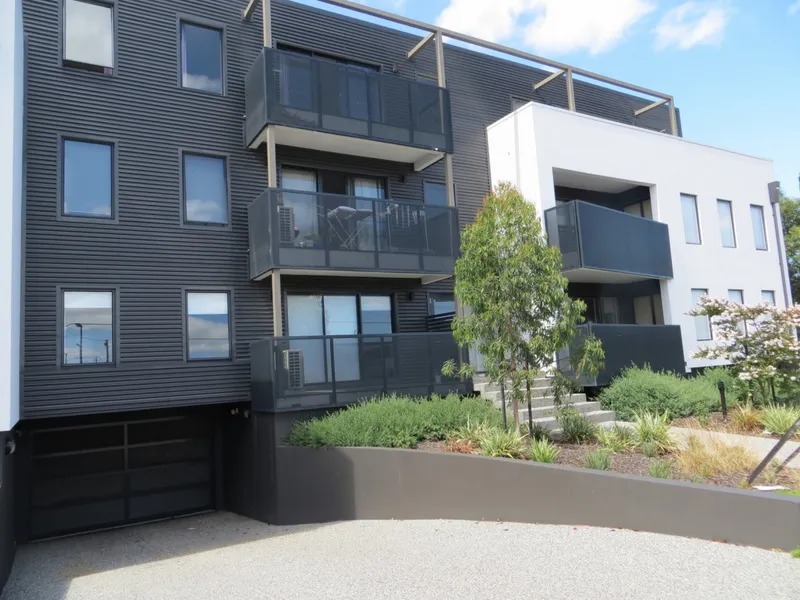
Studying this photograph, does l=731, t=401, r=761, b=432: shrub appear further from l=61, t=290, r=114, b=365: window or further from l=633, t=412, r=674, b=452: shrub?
l=61, t=290, r=114, b=365: window

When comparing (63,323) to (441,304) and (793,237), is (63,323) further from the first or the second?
(793,237)

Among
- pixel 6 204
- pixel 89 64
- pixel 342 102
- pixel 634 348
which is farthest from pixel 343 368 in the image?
pixel 89 64

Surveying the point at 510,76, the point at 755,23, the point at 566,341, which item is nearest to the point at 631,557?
the point at 566,341

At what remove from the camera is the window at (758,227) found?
2203cm

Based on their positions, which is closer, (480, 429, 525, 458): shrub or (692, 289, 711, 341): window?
(480, 429, 525, 458): shrub

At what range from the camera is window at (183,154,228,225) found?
45.7 ft

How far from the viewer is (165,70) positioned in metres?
13.9

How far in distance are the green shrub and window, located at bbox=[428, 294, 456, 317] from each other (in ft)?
13.8

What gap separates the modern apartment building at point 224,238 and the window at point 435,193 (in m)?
0.06

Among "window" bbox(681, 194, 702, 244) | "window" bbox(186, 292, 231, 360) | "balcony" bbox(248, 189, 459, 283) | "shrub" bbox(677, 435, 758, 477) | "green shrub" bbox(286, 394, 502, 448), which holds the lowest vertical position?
"shrub" bbox(677, 435, 758, 477)

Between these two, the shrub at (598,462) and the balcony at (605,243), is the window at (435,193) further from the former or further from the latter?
the shrub at (598,462)

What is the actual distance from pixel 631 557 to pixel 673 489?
0.99 meters

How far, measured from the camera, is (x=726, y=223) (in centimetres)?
2100

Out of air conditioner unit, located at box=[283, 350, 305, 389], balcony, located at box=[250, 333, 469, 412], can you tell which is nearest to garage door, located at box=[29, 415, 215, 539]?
balcony, located at box=[250, 333, 469, 412]
